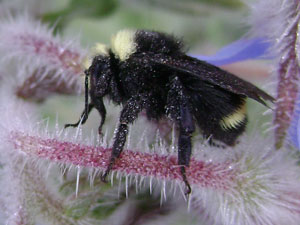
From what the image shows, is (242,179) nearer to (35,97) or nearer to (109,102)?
(109,102)

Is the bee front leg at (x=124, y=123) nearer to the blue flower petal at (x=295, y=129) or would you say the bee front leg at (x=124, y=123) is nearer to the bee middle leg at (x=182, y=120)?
the bee middle leg at (x=182, y=120)

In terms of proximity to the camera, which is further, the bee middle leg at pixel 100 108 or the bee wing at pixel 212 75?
the bee middle leg at pixel 100 108

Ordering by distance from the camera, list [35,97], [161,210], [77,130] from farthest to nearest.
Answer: [35,97]
[161,210]
[77,130]

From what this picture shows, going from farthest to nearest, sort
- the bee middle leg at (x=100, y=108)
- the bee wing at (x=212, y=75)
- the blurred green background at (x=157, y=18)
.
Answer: the blurred green background at (x=157, y=18)
the bee middle leg at (x=100, y=108)
the bee wing at (x=212, y=75)

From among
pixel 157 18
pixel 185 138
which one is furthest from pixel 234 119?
pixel 157 18

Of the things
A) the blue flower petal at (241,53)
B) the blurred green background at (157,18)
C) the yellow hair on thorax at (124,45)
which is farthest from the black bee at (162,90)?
the blurred green background at (157,18)

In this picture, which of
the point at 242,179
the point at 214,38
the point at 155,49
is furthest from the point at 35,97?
the point at 214,38

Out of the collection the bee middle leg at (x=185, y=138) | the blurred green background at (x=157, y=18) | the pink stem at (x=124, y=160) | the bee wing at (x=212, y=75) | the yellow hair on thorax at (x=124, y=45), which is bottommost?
the pink stem at (x=124, y=160)
